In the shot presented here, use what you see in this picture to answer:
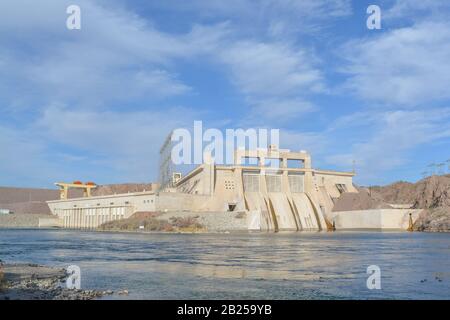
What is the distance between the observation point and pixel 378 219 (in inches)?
3487

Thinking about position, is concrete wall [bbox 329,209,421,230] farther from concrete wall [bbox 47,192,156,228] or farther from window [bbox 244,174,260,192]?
concrete wall [bbox 47,192,156,228]

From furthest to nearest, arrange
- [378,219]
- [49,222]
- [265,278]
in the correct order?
1. [49,222]
2. [378,219]
3. [265,278]

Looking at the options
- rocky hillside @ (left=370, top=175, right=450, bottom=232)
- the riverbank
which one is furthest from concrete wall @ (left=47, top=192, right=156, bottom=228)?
the riverbank

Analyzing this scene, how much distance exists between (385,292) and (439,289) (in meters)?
2.44

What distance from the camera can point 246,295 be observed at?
611 inches

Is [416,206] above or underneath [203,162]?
underneath

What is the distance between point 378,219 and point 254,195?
26076mm

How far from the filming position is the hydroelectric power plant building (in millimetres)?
94250

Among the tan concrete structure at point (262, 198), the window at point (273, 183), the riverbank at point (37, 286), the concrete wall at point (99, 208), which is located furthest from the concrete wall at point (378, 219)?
the riverbank at point (37, 286)

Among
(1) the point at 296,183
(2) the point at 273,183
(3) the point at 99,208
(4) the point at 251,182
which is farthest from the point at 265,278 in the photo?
(3) the point at 99,208

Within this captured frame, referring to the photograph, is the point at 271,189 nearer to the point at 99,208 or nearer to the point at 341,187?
the point at 341,187

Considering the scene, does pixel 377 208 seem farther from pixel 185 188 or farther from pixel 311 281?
pixel 311 281
